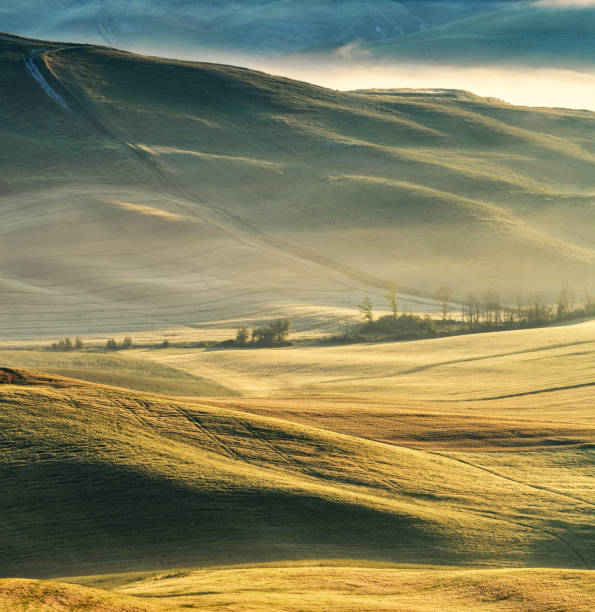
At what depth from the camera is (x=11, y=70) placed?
320 feet

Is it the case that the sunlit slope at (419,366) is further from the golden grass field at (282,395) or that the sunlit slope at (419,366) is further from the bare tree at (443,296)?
the bare tree at (443,296)

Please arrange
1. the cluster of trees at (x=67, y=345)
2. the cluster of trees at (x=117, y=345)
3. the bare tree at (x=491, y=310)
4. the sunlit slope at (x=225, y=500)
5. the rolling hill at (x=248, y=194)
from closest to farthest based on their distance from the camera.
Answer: the sunlit slope at (x=225, y=500)
the cluster of trees at (x=67, y=345)
the cluster of trees at (x=117, y=345)
the bare tree at (x=491, y=310)
the rolling hill at (x=248, y=194)

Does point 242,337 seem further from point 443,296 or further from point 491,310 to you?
point 443,296

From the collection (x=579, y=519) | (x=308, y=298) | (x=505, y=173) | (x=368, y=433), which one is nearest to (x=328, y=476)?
(x=368, y=433)

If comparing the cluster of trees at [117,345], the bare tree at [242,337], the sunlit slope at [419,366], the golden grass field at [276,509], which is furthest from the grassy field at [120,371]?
the bare tree at [242,337]

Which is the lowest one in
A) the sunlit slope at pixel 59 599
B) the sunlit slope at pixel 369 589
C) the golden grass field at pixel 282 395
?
the sunlit slope at pixel 369 589

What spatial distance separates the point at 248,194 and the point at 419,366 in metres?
49.8

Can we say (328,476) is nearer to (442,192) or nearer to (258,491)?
(258,491)

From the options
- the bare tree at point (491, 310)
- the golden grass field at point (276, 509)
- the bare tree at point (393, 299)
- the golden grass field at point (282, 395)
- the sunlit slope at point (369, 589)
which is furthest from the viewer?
the bare tree at point (393, 299)

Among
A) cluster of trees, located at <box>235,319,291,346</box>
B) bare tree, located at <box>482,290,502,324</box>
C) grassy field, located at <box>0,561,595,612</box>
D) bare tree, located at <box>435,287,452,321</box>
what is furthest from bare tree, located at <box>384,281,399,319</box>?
grassy field, located at <box>0,561,595,612</box>

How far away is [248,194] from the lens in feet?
238

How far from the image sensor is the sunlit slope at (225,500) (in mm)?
9320

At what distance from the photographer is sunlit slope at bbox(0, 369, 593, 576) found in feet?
30.6

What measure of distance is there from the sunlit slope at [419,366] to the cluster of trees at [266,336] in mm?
1613
